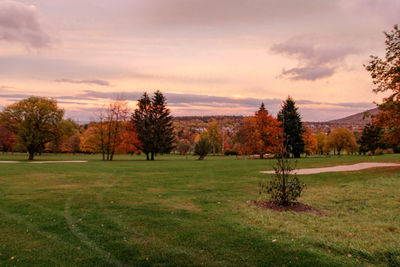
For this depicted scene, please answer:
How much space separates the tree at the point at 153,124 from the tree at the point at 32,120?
12.7 meters

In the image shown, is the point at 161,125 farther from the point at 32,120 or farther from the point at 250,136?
the point at 32,120

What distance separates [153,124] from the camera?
4550cm

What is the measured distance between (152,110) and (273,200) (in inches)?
1570

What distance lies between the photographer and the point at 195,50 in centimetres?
2189

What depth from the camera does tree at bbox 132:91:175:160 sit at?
43.6m

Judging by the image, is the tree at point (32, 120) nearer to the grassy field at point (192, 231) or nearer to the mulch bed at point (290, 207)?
the grassy field at point (192, 231)

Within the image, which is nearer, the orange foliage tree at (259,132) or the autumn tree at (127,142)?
the autumn tree at (127,142)

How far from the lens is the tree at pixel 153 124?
143 feet

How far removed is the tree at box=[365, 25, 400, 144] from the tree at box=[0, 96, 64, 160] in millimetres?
40278

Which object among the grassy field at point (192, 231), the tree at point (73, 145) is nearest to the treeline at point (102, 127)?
the tree at point (73, 145)

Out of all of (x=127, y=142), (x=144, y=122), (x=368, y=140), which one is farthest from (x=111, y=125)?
(x=368, y=140)

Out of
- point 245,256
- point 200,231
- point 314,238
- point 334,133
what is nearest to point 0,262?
point 200,231

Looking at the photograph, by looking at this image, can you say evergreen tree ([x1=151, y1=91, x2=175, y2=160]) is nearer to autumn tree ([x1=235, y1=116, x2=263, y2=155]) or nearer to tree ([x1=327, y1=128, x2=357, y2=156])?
autumn tree ([x1=235, y1=116, x2=263, y2=155])

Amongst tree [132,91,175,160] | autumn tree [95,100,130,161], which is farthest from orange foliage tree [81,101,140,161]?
tree [132,91,175,160]
